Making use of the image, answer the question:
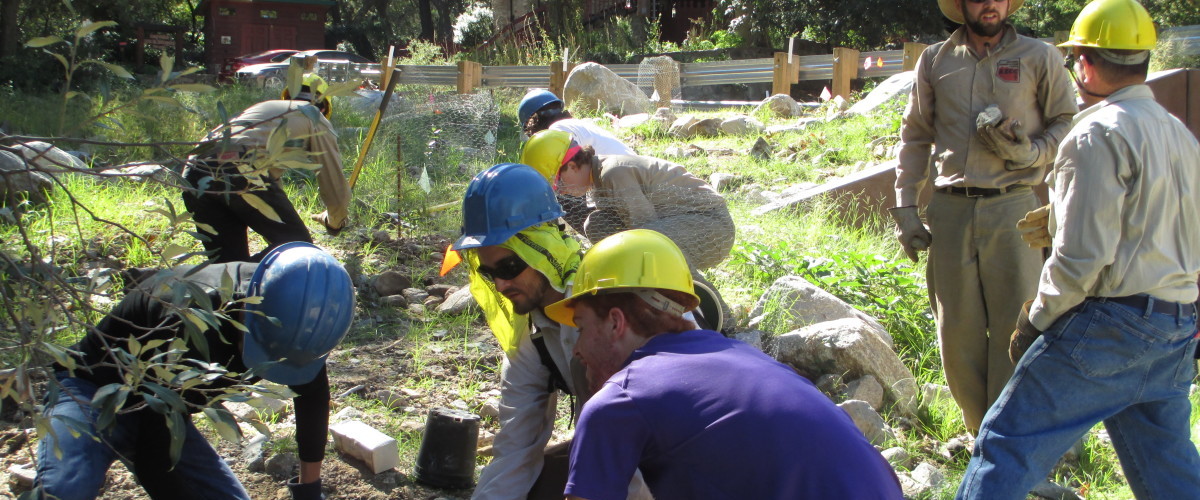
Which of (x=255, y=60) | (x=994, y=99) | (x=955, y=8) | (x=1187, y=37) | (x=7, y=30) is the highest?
(x=7, y=30)

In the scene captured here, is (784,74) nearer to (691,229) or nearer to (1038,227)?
(691,229)

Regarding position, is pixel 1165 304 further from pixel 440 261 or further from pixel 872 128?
pixel 872 128

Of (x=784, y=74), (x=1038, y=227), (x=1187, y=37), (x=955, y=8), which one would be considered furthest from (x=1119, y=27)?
(x=1187, y=37)

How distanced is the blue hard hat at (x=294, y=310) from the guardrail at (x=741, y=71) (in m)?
9.71

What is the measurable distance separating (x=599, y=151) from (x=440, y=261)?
192 centimetres

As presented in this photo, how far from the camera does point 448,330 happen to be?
5246 mm

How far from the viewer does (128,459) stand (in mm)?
2576

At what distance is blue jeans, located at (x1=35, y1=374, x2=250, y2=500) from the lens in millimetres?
2439

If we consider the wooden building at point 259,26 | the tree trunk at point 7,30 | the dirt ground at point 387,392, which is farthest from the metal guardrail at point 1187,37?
the wooden building at point 259,26

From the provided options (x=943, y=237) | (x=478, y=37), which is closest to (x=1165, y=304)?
(x=943, y=237)

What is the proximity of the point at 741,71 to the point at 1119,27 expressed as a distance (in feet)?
35.0

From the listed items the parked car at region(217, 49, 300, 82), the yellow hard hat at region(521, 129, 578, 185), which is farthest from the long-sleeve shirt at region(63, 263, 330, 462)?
the parked car at region(217, 49, 300, 82)

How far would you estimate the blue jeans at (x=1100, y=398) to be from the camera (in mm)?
2658

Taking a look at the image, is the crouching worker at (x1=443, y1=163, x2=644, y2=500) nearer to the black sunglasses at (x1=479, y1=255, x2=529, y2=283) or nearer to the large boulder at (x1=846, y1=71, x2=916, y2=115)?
the black sunglasses at (x1=479, y1=255, x2=529, y2=283)
